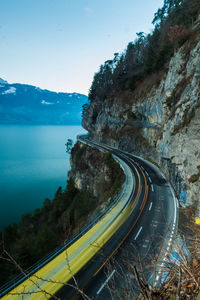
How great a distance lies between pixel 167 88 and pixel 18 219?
4925 cm

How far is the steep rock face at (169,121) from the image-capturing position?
17.8 meters

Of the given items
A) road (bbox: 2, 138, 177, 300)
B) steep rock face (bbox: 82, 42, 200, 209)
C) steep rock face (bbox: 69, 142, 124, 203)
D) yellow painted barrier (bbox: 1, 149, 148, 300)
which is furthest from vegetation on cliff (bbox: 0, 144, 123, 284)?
steep rock face (bbox: 82, 42, 200, 209)

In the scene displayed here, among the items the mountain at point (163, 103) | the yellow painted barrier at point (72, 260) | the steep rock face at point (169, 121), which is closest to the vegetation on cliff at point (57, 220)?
the yellow painted barrier at point (72, 260)

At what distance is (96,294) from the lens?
870cm

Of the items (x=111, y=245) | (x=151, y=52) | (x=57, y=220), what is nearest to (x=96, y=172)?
(x=57, y=220)

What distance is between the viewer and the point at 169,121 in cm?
2503

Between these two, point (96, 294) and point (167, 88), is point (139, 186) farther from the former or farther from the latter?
point (167, 88)

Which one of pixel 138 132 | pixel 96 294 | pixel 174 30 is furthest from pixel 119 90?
pixel 96 294

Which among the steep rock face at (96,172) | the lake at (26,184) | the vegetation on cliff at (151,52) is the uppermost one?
the vegetation on cliff at (151,52)

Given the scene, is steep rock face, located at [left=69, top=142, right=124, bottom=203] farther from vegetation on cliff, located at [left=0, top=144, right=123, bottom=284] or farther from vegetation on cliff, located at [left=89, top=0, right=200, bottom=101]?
vegetation on cliff, located at [left=89, top=0, right=200, bottom=101]

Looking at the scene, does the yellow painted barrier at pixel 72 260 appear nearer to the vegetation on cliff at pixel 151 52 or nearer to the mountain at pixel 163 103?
the mountain at pixel 163 103

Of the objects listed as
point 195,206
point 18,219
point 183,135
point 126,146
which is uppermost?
point 183,135

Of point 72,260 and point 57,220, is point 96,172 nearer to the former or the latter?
point 57,220

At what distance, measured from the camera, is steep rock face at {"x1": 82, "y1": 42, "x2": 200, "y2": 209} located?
1777cm
